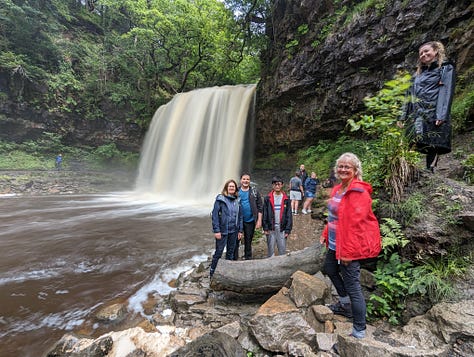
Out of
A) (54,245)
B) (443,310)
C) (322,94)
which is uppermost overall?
(322,94)

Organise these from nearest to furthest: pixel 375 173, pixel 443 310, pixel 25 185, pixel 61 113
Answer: pixel 443 310, pixel 375 173, pixel 25 185, pixel 61 113

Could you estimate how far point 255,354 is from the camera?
215 centimetres

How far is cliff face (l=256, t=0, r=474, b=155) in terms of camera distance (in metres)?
6.35

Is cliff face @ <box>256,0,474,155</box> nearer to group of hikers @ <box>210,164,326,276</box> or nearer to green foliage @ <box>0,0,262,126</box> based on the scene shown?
green foliage @ <box>0,0,262,126</box>

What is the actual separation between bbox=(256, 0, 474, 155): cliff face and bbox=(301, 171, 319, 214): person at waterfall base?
10.9ft

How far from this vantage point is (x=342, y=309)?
2.46 metres

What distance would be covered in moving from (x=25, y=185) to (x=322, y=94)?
54.7 feet

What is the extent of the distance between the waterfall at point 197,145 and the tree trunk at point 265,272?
928 cm

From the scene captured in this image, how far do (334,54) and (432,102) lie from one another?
7.02 metres

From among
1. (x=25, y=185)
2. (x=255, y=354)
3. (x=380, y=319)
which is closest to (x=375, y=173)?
(x=380, y=319)

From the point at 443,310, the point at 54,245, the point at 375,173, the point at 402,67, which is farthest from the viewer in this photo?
the point at 402,67

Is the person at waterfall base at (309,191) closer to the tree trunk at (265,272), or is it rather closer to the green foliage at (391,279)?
the tree trunk at (265,272)

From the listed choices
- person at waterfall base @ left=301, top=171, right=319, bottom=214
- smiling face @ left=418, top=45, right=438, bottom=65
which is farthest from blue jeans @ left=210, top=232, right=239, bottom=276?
person at waterfall base @ left=301, top=171, right=319, bottom=214

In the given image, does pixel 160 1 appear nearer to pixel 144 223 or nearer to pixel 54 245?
pixel 144 223
